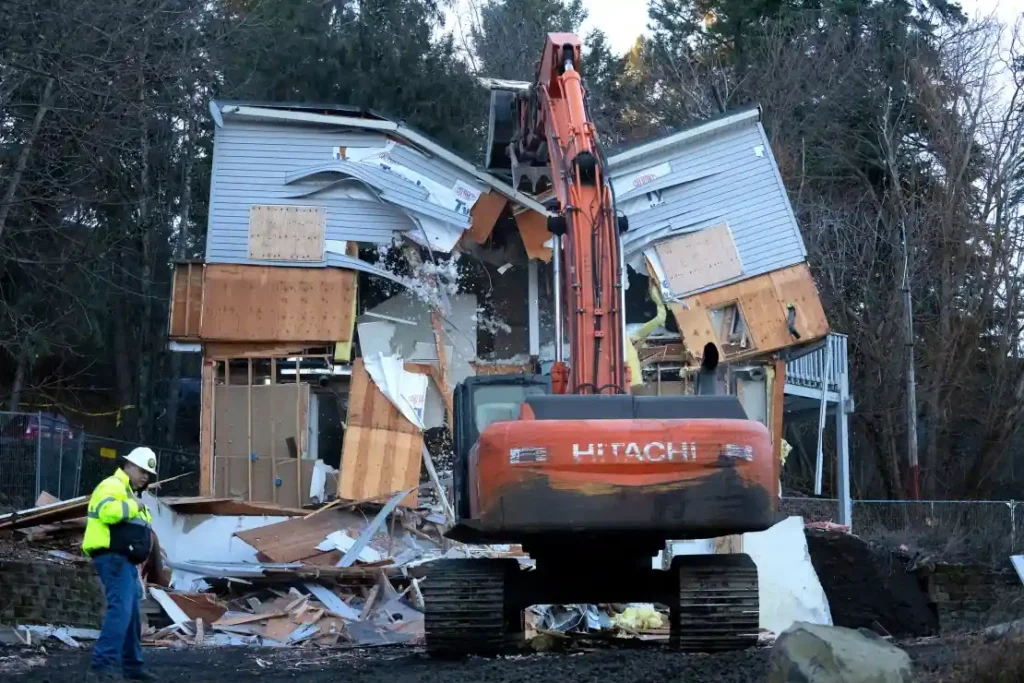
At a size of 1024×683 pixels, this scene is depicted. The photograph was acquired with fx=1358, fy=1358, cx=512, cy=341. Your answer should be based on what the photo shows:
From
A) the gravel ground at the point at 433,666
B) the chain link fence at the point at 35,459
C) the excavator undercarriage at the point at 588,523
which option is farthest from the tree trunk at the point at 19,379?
the excavator undercarriage at the point at 588,523

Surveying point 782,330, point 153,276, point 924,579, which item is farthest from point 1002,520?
point 153,276

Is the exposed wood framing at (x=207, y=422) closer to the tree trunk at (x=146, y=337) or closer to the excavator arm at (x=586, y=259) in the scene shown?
the tree trunk at (x=146, y=337)

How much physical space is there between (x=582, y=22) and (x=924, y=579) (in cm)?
2922

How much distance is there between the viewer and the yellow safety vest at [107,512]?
9.85 m

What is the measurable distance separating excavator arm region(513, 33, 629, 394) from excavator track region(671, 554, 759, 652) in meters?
1.75

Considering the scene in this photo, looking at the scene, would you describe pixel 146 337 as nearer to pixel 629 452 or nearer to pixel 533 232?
pixel 533 232

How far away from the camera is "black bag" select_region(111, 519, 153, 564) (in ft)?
32.4

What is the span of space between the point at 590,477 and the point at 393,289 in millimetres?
12897

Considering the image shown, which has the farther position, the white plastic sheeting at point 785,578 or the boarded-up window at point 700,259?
the boarded-up window at point 700,259

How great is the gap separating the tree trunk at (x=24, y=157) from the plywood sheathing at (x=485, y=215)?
7.01 m

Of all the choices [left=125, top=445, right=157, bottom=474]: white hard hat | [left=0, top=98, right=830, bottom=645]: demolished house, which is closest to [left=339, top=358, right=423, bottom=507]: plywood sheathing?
[left=0, top=98, right=830, bottom=645]: demolished house

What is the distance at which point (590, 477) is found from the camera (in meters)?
9.81

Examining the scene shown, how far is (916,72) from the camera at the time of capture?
1400 inches

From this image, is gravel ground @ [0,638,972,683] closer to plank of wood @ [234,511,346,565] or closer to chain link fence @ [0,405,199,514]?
plank of wood @ [234,511,346,565]
